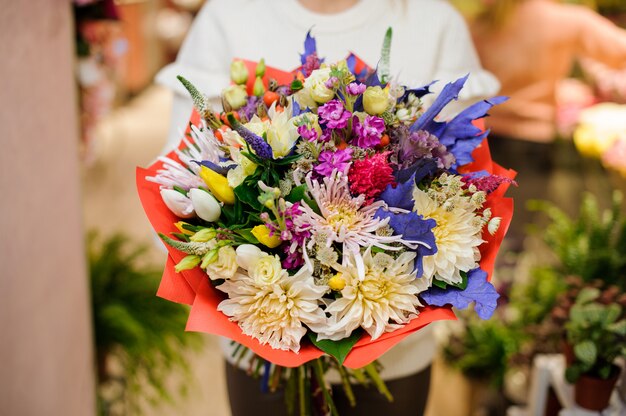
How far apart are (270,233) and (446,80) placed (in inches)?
26.4

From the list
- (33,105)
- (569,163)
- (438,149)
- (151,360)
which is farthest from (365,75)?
(569,163)

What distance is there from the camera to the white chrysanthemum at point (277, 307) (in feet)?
3.10

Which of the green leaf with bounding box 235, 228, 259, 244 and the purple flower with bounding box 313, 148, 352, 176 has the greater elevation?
the purple flower with bounding box 313, 148, 352, 176

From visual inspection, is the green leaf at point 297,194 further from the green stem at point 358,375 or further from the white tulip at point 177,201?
the green stem at point 358,375

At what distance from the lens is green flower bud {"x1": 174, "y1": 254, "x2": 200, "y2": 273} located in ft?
3.08

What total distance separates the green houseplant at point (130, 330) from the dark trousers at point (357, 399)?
78 centimetres

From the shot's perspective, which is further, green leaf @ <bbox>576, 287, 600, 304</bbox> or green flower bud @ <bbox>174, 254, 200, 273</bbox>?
green leaf @ <bbox>576, 287, 600, 304</bbox>

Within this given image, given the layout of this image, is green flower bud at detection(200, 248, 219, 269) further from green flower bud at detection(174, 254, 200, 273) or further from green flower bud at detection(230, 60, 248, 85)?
green flower bud at detection(230, 60, 248, 85)

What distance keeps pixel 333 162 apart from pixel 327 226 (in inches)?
3.7

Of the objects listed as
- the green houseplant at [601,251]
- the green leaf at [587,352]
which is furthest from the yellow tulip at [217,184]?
the green houseplant at [601,251]

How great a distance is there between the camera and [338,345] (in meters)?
0.98

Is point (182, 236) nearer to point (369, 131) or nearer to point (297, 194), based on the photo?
point (297, 194)

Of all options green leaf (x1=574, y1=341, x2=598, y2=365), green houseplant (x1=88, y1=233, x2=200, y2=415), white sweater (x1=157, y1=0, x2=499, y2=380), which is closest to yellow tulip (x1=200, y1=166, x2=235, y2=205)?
white sweater (x1=157, y1=0, x2=499, y2=380)

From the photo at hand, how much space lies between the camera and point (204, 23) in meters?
1.46
